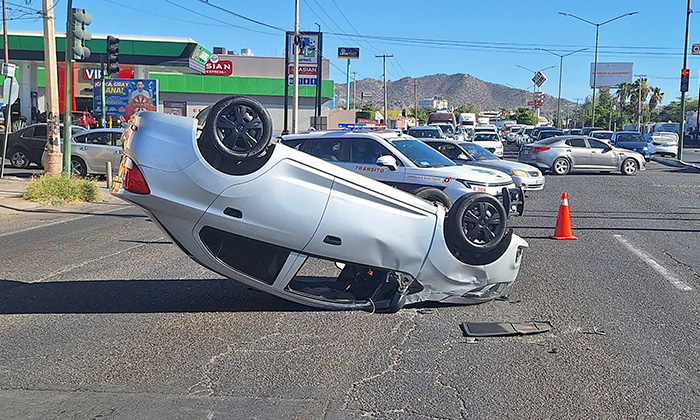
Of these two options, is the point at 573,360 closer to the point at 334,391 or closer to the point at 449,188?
the point at 334,391

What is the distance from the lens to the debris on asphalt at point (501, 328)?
22.1 feet

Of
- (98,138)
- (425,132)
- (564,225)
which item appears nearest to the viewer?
(564,225)

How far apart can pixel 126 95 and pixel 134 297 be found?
2345 cm

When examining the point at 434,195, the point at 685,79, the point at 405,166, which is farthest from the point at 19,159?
the point at 685,79

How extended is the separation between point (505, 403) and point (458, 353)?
110 centimetres

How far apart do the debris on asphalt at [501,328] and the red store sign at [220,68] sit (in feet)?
175

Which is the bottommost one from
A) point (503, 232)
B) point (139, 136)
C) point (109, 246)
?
point (109, 246)

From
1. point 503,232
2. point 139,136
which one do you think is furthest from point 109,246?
point 503,232

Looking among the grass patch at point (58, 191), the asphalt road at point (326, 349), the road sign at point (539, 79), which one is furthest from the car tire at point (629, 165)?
the road sign at point (539, 79)

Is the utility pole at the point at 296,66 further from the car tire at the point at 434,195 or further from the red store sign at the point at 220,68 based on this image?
the car tire at the point at 434,195

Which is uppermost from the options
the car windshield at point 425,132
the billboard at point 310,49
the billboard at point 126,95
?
the billboard at point 310,49

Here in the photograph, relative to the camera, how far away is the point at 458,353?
620 cm

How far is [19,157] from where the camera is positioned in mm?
25516

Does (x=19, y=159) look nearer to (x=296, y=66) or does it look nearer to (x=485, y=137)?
(x=296, y=66)
